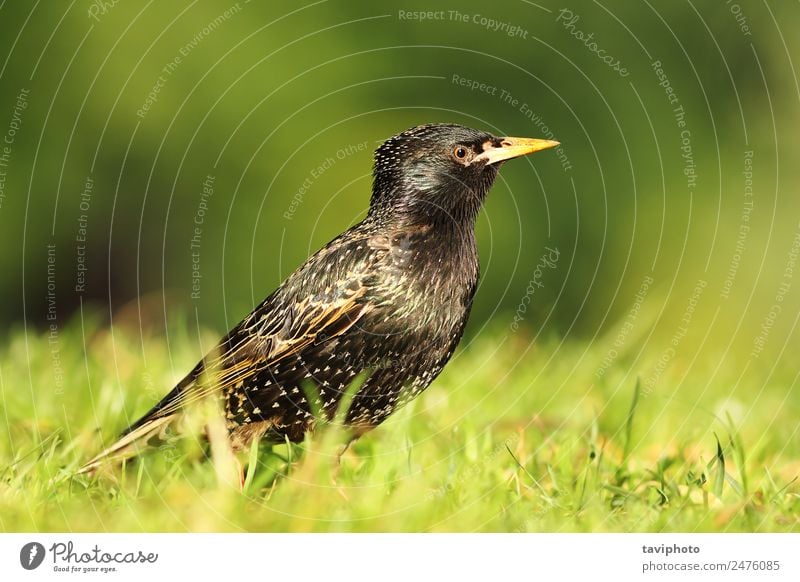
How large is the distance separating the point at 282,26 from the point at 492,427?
12.7 feet

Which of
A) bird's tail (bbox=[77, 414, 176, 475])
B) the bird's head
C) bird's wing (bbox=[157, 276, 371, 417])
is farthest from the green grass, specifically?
the bird's head

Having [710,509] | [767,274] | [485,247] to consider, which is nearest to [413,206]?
[710,509]

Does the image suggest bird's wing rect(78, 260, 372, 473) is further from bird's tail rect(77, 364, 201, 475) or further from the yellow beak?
the yellow beak

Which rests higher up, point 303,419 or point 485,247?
point 485,247

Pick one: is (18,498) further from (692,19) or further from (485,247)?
(692,19)

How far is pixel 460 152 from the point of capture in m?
4.38

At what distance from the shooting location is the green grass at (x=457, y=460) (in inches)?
137

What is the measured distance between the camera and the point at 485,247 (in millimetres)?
7457
